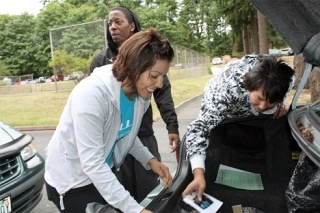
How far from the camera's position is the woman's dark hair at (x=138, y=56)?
162 centimetres

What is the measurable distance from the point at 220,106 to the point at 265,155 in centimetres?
49

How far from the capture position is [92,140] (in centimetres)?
154

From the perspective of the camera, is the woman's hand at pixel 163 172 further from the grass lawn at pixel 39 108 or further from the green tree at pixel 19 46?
the green tree at pixel 19 46

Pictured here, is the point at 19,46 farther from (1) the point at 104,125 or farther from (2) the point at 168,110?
(1) the point at 104,125

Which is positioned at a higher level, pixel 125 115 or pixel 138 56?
pixel 138 56

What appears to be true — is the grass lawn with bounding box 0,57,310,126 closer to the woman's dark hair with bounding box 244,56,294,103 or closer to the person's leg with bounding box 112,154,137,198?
the person's leg with bounding box 112,154,137,198

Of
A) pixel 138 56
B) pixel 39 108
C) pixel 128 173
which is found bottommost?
pixel 39 108

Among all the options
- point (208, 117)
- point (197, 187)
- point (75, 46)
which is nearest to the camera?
point (197, 187)

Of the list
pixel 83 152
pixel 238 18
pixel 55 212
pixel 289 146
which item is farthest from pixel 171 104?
pixel 238 18

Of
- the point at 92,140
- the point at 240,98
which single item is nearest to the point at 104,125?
the point at 92,140

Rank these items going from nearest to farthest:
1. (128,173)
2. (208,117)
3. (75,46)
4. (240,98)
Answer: (208,117) → (240,98) → (128,173) → (75,46)

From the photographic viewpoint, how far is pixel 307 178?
1737 mm

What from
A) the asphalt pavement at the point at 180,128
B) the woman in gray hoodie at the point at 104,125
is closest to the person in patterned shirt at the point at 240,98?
the woman in gray hoodie at the point at 104,125

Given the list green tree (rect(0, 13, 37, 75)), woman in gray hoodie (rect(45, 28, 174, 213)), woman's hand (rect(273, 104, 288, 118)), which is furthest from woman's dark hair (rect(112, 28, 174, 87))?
green tree (rect(0, 13, 37, 75))
